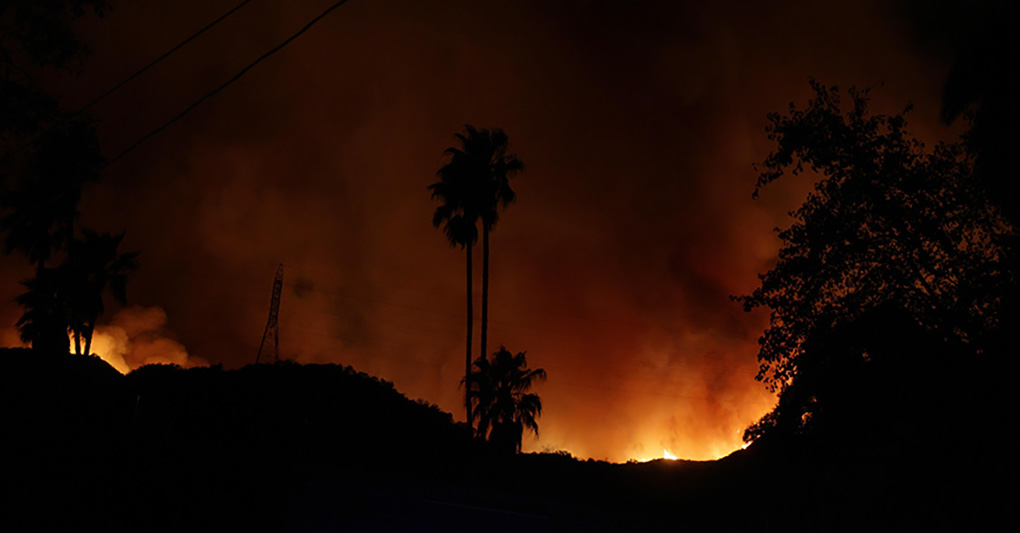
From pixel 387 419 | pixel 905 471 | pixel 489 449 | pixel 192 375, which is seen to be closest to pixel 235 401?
pixel 192 375

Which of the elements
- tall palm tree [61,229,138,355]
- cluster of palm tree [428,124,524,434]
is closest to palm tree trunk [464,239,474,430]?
cluster of palm tree [428,124,524,434]

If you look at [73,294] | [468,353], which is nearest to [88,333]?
[73,294]

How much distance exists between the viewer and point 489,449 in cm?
3059

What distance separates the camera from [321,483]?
11125mm

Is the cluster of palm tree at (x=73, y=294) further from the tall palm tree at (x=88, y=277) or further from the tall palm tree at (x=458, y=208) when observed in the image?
the tall palm tree at (x=458, y=208)

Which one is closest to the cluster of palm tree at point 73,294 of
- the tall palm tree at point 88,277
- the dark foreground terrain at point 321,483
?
the tall palm tree at point 88,277

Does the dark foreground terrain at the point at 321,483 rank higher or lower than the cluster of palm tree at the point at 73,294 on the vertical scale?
lower

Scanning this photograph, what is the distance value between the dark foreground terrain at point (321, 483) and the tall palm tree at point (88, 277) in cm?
1125

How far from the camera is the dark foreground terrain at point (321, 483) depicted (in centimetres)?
1016

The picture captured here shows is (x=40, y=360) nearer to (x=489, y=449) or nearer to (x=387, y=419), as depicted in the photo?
(x=387, y=419)

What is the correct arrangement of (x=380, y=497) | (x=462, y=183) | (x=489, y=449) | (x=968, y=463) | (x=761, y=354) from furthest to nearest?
(x=462, y=183) → (x=489, y=449) → (x=761, y=354) → (x=968, y=463) → (x=380, y=497)

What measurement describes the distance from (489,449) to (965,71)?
24161 mm

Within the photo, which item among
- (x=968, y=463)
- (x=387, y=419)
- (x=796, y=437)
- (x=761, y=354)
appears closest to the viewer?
(x=968, y=463)

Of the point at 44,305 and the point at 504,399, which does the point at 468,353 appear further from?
the point at 44,305
